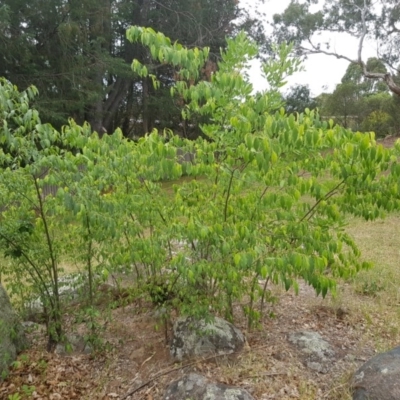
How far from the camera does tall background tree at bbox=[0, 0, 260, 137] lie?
29.9 feet

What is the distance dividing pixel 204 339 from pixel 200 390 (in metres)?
0.46

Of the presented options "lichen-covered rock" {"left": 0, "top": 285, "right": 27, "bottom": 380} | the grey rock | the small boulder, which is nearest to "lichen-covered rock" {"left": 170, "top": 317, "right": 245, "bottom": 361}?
the grey rock

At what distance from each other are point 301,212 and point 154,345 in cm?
188

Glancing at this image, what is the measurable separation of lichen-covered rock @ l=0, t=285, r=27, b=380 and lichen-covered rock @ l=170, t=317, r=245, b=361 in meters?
1.29

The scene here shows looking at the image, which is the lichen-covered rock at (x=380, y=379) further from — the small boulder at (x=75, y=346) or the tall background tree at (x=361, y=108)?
the tall background tree at (x=361, y=108)

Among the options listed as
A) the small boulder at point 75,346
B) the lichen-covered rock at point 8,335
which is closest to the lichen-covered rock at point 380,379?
the small boulder at point 75,346

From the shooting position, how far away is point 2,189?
236 centimetres

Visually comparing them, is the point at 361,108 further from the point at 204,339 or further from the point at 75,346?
the point at 75,346

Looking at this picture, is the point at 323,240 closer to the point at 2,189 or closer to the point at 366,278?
the point at 2,189

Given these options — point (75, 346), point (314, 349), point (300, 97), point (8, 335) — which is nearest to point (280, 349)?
point (314, 349)

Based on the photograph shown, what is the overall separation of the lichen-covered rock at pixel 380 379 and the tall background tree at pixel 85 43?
6.13m

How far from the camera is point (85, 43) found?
33.3 feet

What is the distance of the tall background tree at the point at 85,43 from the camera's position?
359 inches

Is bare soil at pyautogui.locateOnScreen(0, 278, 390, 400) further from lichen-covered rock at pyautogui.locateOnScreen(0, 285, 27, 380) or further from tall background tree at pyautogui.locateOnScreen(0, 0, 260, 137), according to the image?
tall background tree at pyautogui.locateOnScreen(0, 0, 260, 137)
